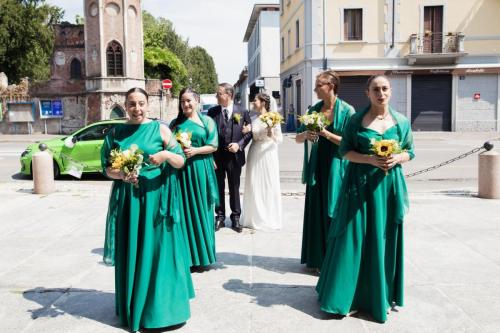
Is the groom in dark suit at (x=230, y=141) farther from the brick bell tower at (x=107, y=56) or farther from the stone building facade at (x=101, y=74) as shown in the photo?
the brick bell tower at (x=107, y=56)

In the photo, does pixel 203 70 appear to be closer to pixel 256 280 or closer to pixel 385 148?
pixel 256 280

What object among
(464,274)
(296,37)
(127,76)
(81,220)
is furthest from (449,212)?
(127,76)

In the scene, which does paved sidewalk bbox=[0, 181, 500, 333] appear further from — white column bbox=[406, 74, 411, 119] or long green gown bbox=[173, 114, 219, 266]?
white column bbox=[406, 74, 411, 119]

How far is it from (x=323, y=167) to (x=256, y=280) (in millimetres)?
1337

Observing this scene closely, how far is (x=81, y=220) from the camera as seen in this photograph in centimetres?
847

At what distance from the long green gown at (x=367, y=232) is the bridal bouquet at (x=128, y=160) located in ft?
5.40

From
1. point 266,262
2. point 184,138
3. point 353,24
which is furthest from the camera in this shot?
point 353,24

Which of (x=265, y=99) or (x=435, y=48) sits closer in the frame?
(x=265, y=99)

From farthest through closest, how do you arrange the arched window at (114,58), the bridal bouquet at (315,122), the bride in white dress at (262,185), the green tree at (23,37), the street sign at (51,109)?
the green tree at (23,37) < the arched window at (114,58) < the street sign at (51,109) < the bride in white dress at (262,185) < the bridal bouquet at (315,122)

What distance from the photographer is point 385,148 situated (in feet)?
13.1

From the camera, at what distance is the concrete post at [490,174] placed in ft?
31.7

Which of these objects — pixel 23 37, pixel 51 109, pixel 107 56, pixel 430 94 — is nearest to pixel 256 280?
pixel 430 94

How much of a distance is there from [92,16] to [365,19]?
19.4 m

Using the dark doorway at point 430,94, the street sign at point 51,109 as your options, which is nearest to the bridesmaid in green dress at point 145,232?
the dark doorway at point 430,94
